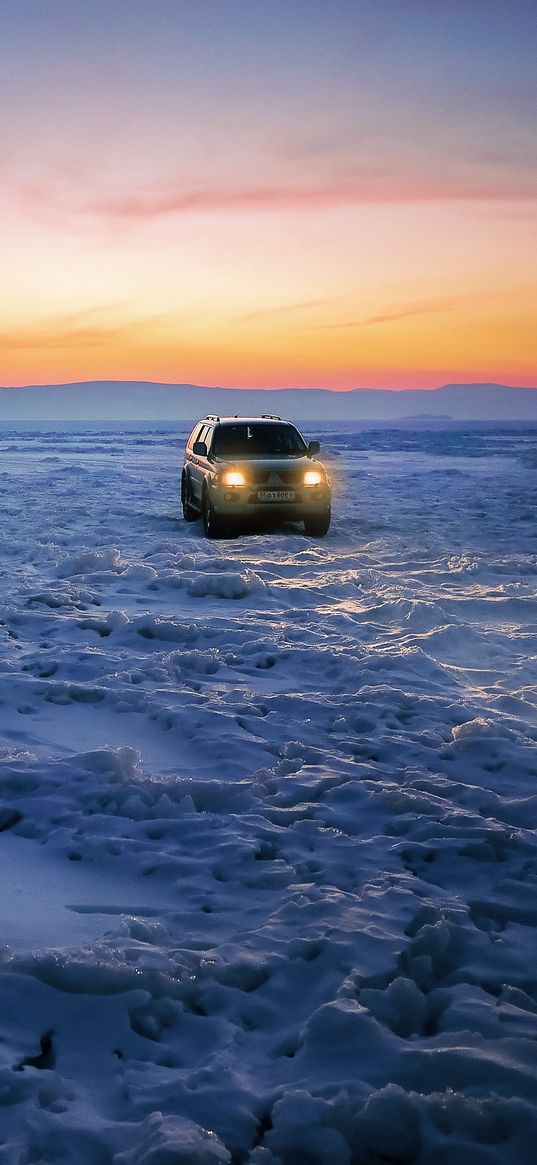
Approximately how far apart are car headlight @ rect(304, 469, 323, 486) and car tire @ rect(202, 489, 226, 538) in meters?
1.45

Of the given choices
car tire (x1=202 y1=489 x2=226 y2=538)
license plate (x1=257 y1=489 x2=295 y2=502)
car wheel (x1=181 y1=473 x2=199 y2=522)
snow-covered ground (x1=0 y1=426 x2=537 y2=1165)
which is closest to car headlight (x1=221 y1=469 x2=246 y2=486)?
license plate (x1=257 y1=489 x2=295 y2=502)

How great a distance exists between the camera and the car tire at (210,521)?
12.6m

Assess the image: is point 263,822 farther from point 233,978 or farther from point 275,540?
point 275,540

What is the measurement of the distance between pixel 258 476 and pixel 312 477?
31.8 inches

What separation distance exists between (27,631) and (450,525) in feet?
29.8

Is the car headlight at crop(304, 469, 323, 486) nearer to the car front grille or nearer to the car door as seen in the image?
the car front grille

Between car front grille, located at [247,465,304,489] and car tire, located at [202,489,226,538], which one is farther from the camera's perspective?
car tire, located at [202,489,226,538]

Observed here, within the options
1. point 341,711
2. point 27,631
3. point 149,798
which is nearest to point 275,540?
point 27,631

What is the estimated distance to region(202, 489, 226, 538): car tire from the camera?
12602 millimetres

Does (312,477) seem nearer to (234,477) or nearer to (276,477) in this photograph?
(276,477)

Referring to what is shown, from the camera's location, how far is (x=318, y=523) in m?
12.9

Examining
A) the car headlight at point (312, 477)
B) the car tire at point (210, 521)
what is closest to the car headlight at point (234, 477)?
the car tire at point (210, 521)

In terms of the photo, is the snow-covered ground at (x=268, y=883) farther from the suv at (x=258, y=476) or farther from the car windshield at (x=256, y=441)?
the car windshield at (x=256, y=441)

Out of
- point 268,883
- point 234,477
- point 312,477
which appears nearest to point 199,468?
point 234,477
